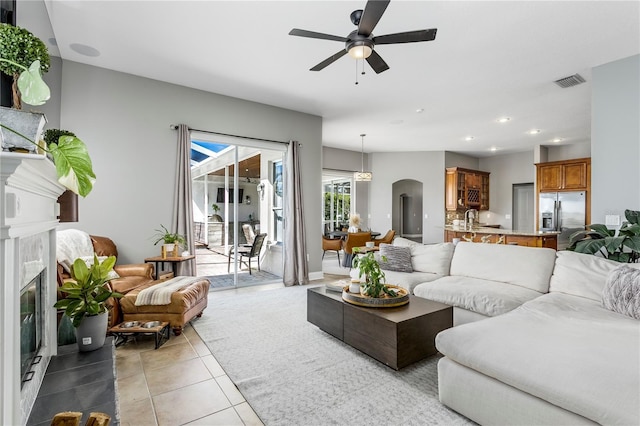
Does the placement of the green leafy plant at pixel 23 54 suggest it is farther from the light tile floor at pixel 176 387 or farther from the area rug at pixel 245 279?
the area rug at pixel 245 279

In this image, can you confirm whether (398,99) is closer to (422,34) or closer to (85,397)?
(422,34)

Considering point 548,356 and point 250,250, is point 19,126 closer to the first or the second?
point 548,356

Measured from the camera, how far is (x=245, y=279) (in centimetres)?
540

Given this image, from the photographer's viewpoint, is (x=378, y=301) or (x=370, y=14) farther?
(x=378, y=301)

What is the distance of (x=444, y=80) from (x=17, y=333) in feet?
15.6

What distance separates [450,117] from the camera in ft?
19.3

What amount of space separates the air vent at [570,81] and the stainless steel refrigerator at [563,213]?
3124 millimetres

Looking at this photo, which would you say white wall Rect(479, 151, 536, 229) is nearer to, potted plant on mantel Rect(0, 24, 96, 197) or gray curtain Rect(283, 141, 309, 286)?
gray curtain Rect(283, 141, 309, 286)

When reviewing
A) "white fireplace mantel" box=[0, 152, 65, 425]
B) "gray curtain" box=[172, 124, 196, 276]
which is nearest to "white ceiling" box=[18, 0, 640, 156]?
"gray curtain" box=[172, 124, 196, 276]

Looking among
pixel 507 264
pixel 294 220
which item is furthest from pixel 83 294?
pixel 507 264

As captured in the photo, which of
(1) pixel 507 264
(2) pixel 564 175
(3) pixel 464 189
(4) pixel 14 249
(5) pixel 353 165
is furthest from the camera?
(5) pixel 353 165

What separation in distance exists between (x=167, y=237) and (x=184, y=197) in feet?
2.17

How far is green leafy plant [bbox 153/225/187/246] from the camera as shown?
404 cm

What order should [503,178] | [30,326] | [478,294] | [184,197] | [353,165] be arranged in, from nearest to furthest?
[30,326] → [478,294] → [184,197] → [353,165] → [503,178]
